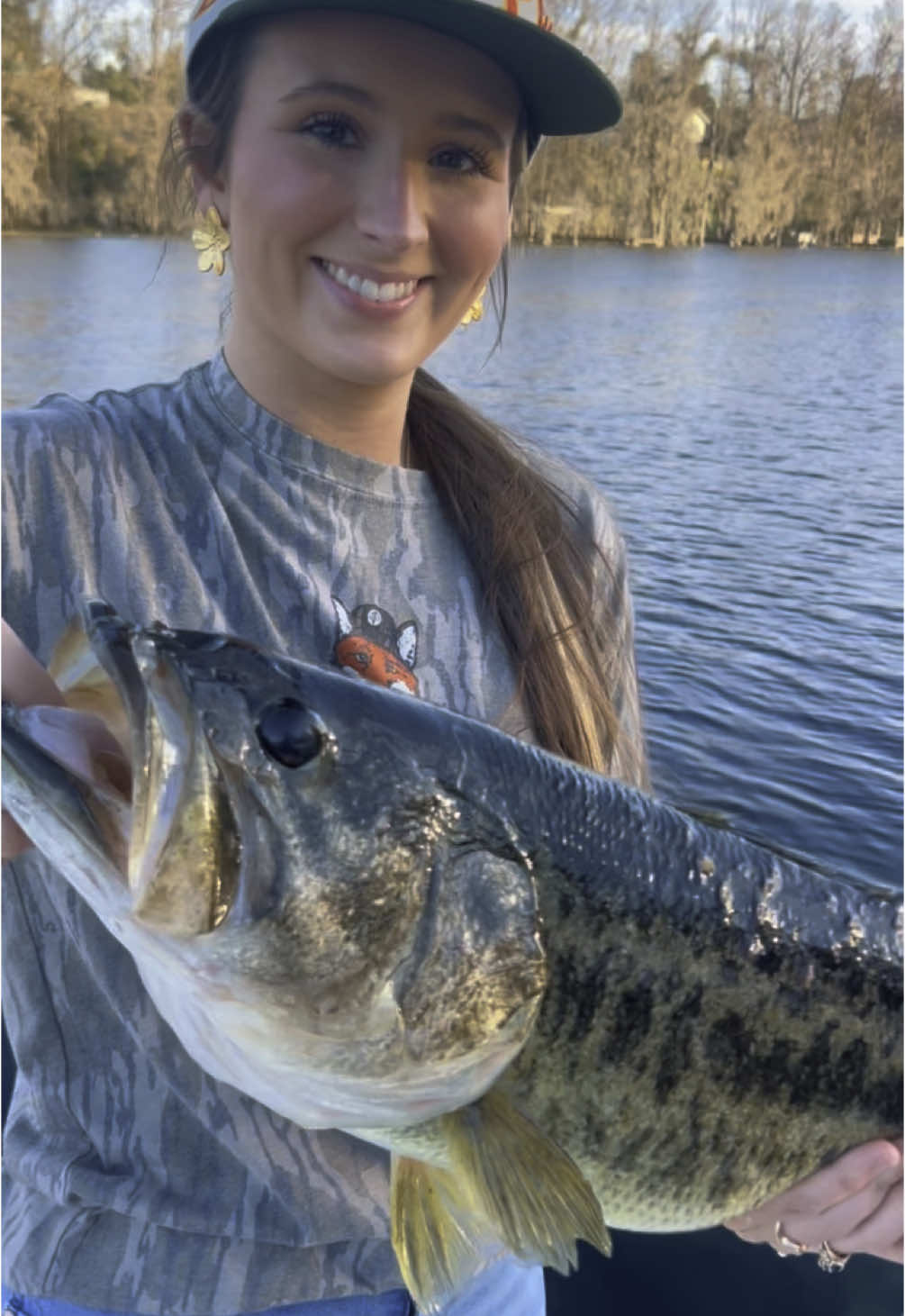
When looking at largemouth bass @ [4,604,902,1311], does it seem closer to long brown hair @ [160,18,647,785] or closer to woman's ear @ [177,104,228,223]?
long brown hair @ [160,18,647,785]

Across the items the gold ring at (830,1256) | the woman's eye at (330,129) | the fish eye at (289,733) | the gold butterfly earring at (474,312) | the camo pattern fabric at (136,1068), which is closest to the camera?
the fish eye at (289,733)

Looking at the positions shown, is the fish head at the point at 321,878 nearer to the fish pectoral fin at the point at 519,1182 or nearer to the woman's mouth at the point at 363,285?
the fish pectoral fin at the point at 519,1182

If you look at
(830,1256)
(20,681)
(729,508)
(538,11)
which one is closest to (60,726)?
(20,681)

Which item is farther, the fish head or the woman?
the woman

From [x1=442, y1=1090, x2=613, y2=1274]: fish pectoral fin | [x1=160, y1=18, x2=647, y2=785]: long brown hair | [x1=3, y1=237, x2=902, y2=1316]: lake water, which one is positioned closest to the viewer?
[x1=442, y1=1090, x2=613, y2=1274]: fish pectoral fin

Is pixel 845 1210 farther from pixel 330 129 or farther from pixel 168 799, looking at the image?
pixel 330 129

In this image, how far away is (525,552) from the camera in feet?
7.23

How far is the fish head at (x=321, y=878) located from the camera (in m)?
1.37

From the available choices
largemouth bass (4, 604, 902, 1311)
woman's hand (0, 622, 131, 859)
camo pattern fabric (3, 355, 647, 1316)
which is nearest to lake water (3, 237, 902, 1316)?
largemouth bass (4, 604, 902, 1311)

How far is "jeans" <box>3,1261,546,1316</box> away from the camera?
1.78 meters

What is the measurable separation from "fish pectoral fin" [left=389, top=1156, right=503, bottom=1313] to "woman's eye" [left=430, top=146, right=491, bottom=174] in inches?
58.9

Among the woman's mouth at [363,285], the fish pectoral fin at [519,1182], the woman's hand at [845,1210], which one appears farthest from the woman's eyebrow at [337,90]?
the woman's hand at [845,1210]

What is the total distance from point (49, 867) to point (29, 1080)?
0.35m

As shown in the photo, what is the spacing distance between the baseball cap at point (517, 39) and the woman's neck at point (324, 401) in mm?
504
